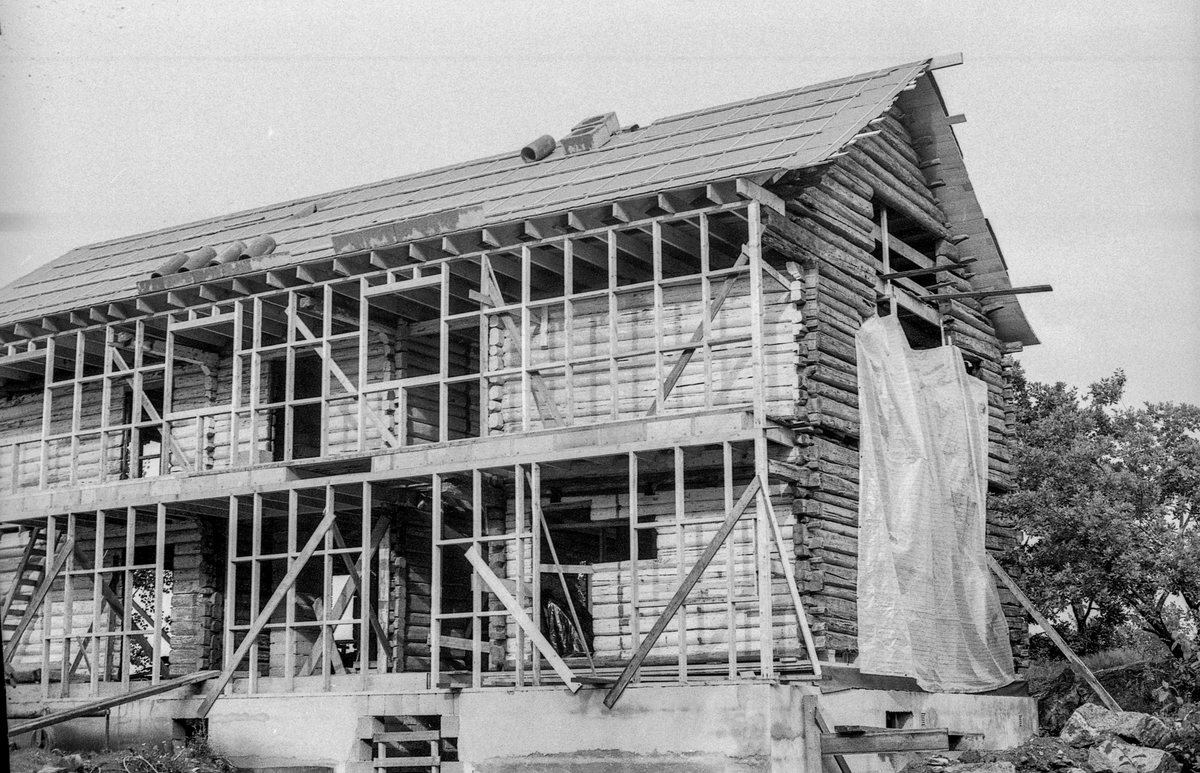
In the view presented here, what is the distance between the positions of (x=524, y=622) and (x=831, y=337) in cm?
592

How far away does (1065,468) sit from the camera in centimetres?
2745

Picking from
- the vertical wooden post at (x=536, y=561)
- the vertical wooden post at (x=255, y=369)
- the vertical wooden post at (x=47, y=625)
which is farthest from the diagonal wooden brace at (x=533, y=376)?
the vertical wooden post at (x=47, y=625)

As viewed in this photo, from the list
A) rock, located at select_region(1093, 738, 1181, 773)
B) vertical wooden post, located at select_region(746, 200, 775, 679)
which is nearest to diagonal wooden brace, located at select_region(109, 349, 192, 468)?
vertical wooden post, located at select_region(746, 200, 775, 679)

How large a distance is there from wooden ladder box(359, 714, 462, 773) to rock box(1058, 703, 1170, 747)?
25.2ft

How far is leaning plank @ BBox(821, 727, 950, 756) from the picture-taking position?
648 inches

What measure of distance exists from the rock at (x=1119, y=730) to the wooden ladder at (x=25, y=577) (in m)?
16.6

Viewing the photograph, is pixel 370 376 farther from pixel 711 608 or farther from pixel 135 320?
pixel 711 608

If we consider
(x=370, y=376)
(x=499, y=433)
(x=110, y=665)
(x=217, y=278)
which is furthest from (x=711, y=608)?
(x=110, y=665)

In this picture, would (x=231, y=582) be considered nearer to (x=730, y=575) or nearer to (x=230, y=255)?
(x=230, y=255)

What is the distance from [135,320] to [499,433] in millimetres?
7144

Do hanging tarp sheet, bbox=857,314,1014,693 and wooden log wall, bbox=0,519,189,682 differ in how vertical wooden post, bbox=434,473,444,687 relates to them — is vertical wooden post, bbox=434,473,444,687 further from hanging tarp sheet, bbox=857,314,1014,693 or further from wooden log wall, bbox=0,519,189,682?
wooden log wall, bbox=0,519,189,682

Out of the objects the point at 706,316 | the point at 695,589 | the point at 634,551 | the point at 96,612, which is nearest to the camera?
the point at 634,551

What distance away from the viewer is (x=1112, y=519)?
25812 mm

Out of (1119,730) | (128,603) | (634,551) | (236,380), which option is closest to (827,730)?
(634,551)
